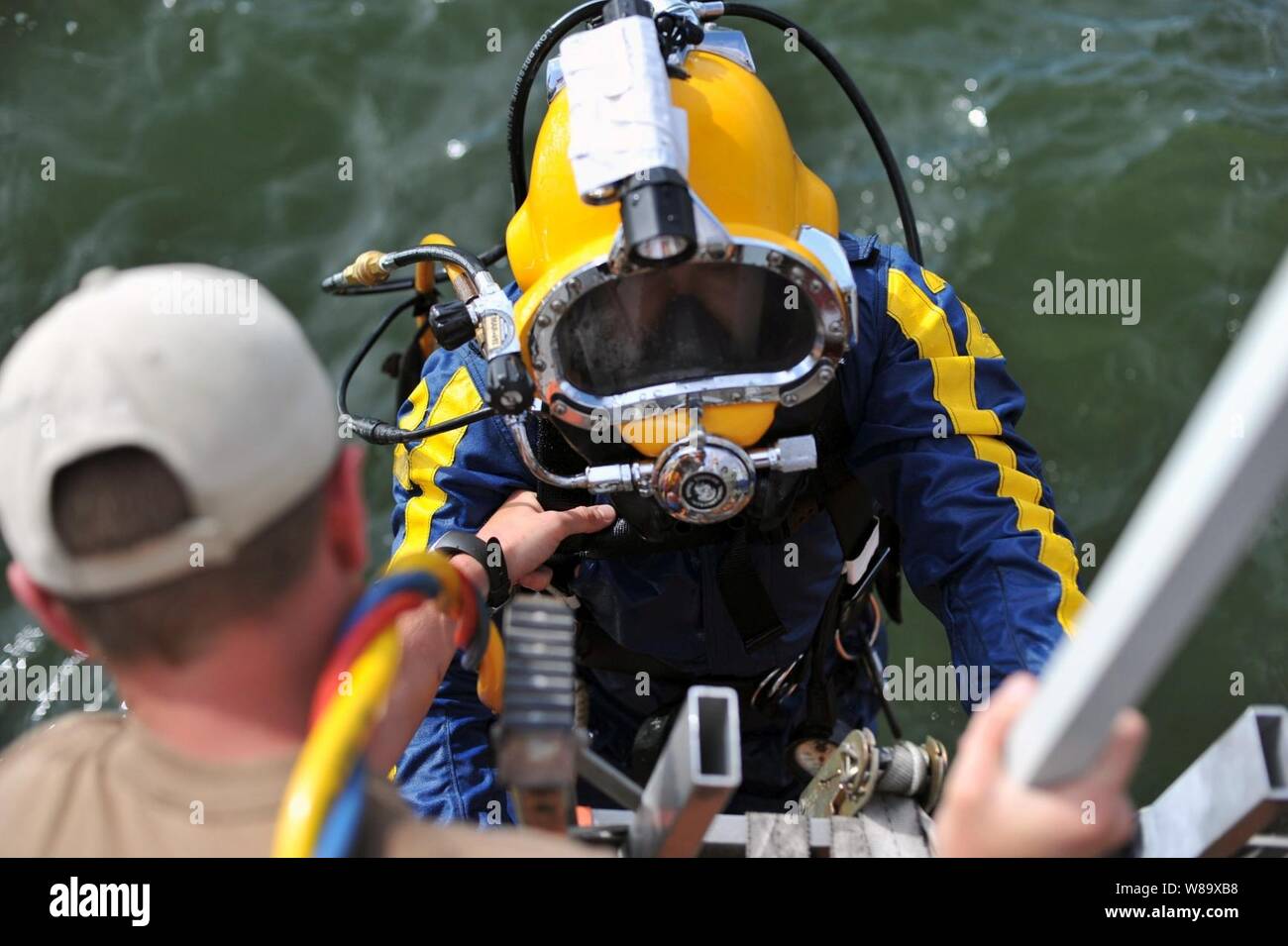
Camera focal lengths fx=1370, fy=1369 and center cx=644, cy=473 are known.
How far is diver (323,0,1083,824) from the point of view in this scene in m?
1.91

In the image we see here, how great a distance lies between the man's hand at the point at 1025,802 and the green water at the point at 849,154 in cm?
276

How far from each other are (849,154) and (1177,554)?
3661 millimetres

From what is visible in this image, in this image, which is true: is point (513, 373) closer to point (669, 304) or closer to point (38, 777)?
point (669, 304)

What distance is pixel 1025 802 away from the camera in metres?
0.92

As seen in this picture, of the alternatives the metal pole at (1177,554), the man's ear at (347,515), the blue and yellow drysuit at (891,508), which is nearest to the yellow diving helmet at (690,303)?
the blue and yellow drysuit at (891,508)

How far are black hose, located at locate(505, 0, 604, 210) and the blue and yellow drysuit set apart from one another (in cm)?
32

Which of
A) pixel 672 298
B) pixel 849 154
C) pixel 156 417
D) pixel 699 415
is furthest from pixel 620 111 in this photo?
pixel 849 154

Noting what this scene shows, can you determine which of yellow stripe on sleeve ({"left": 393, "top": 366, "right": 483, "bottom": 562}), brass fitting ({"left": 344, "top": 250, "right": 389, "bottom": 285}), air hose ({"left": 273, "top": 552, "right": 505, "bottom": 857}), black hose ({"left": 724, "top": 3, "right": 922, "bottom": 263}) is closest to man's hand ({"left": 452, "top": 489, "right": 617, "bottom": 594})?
yellow stripe on sleeve ({"left": 393, "top": 366, "right": 483, "bottom": 562})

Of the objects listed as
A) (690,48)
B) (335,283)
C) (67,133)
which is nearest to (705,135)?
(690,48)

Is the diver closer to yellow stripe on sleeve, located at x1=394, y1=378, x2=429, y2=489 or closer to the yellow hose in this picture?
yellow stripe on sleeve, located at x1=394, y1=378, x2=429, y2=489

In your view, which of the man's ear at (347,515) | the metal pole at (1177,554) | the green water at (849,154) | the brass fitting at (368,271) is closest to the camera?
the metal pole at (1177,554)

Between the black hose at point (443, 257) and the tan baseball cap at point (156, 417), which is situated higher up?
the black hose at point (443, 257)

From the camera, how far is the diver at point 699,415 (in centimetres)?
191

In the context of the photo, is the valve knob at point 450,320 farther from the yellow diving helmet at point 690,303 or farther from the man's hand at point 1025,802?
Result: the man's hand at point 1025,802
